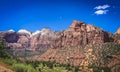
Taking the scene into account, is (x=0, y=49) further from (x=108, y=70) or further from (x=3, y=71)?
(x=108, y=70)

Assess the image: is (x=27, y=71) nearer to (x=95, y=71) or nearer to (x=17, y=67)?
(x=17, y=67)

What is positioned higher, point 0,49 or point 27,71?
point 0,49

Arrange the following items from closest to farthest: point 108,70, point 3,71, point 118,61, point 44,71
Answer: point 3,71 → point 44,71 → point 108,70 → point 118,61

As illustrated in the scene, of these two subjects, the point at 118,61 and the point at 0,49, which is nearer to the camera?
the point at 0,49

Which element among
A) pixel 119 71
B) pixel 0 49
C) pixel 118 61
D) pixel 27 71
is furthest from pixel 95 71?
pixel 27 71

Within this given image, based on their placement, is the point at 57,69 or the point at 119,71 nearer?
the point at 57,69

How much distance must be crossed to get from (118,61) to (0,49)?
163548 millimetres

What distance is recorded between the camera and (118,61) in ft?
651

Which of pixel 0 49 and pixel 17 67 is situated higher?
pixel 0 49


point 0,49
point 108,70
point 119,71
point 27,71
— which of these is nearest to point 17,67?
point 27,71

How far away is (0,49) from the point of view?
43.2 metres

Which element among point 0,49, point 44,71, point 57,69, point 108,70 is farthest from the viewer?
point 108,70

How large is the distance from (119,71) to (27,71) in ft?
424

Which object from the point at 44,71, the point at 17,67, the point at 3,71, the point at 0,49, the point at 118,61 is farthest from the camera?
the point at 118,61
